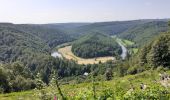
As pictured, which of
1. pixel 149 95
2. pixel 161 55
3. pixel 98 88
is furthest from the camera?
pixel 161 55

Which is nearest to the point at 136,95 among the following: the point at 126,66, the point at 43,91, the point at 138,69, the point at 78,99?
the point at 78,99

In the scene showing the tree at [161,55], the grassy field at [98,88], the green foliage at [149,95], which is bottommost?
the tree at [161,55]

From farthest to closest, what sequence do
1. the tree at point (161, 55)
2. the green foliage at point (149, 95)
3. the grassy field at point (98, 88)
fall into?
the tree at point (161, 55) < the grassy field at point (98, 88) < the green foliage at point (149, 95)

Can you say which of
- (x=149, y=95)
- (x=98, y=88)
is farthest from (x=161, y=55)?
(x=149, y=95)

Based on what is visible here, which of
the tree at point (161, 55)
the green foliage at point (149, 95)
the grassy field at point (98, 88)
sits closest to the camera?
the green foliage at point (149, 95)

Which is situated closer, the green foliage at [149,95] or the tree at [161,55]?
the green foliage at [149,95]

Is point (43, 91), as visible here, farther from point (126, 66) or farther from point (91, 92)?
point (126, 66)

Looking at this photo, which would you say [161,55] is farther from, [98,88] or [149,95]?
[149,95]

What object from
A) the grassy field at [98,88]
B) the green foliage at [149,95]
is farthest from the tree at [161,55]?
the green foliage at [149,95]

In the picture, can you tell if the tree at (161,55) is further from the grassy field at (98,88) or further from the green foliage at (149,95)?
the green foliage at (149,95)

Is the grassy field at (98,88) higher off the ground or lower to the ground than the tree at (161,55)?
higher

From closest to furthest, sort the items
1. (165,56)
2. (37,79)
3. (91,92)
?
(37,79), (91,92), (165,56)
